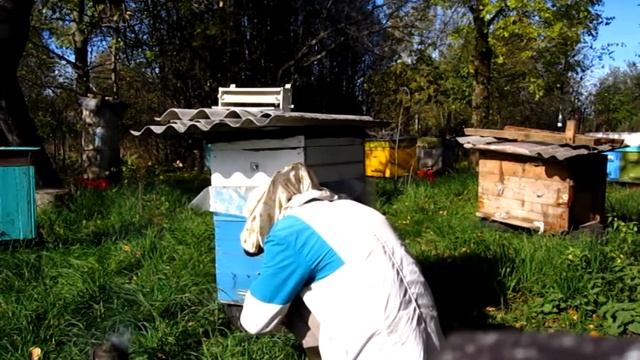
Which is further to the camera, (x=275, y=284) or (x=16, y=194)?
(x=16, y=194)

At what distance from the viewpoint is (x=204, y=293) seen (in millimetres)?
3877

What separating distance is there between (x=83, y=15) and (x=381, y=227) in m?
9.20

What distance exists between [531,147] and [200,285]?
286cm

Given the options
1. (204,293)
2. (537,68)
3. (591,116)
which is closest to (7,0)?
(204,293)

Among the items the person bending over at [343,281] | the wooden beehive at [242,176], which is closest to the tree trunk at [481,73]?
the wooden beehive at [242,176]

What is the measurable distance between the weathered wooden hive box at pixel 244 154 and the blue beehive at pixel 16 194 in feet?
5.66

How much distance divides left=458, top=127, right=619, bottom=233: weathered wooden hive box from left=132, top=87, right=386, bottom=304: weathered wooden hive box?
78.5 inches

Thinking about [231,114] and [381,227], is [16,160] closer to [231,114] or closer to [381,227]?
[231,114]

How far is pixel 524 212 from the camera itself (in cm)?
520

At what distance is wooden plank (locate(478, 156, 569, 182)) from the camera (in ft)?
16.1

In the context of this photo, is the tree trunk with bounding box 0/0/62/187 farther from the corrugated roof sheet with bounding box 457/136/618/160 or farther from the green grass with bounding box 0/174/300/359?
the corrugated roof sheet with bounding box 457/136/618/160

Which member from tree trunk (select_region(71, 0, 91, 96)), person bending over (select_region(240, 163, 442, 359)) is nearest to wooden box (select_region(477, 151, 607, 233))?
person bending over (select_region(240, 163, 442, 359))

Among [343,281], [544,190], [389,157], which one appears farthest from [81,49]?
[343,281]

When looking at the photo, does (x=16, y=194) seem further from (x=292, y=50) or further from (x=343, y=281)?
(x=292, y=50)
